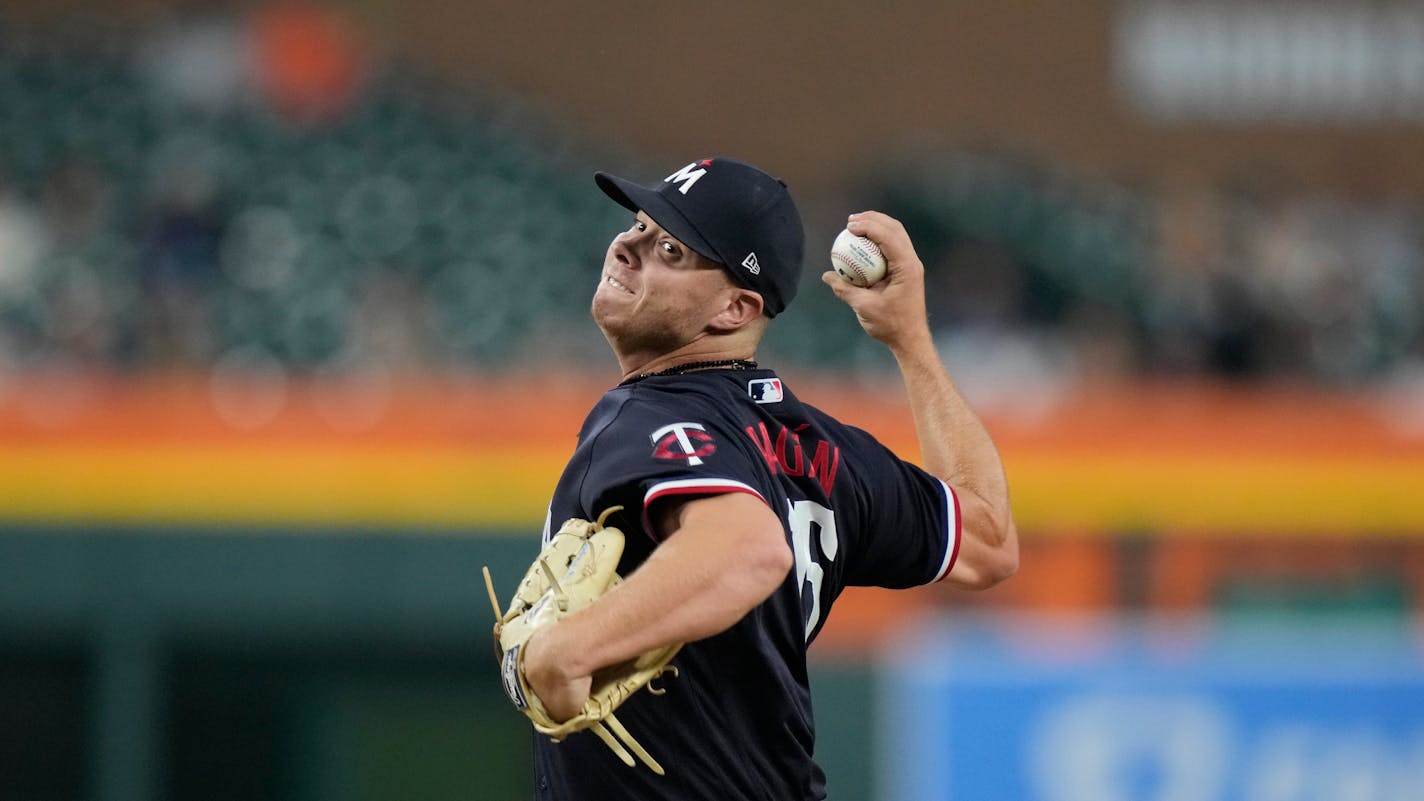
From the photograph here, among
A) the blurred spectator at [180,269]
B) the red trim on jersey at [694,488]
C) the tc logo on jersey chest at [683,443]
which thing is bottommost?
the blurred spectator at [180,269]

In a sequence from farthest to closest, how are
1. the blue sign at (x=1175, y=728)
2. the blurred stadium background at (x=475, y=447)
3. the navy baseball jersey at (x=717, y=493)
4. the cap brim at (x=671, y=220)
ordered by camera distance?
1. the blurred stadium background at (x=475, y=447)
2. the blue sign at (x=1175, y=728)
3. the cap brim at (x=671, y=220)
4. the navy baseball jersey at (x=717, y=493)

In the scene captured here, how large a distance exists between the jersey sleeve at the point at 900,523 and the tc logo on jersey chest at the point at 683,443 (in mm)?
396

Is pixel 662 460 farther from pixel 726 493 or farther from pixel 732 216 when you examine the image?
pixel 732 216

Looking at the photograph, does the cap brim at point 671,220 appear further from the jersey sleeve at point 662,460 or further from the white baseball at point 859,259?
the white baseball at point 859,259

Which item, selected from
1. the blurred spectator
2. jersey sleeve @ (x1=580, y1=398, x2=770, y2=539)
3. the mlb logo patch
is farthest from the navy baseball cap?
the blurred spectator

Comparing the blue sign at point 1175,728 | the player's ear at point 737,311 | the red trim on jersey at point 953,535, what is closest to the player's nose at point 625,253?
the player's ear at point 737,311

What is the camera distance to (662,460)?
225 cm

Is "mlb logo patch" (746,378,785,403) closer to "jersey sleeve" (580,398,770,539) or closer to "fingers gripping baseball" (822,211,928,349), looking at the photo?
"jersey sleeve" (580,398,770,539)

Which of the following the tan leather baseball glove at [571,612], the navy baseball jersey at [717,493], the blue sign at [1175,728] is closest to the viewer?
the tan leather baseball glove at [571,612]

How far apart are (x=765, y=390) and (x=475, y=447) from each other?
513cm

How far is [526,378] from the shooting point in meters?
8.05

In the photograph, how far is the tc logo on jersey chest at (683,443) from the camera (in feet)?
7.41

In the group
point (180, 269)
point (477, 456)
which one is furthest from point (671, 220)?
point (180, 269)

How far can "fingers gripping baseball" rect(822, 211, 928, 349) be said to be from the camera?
9.32 ft
